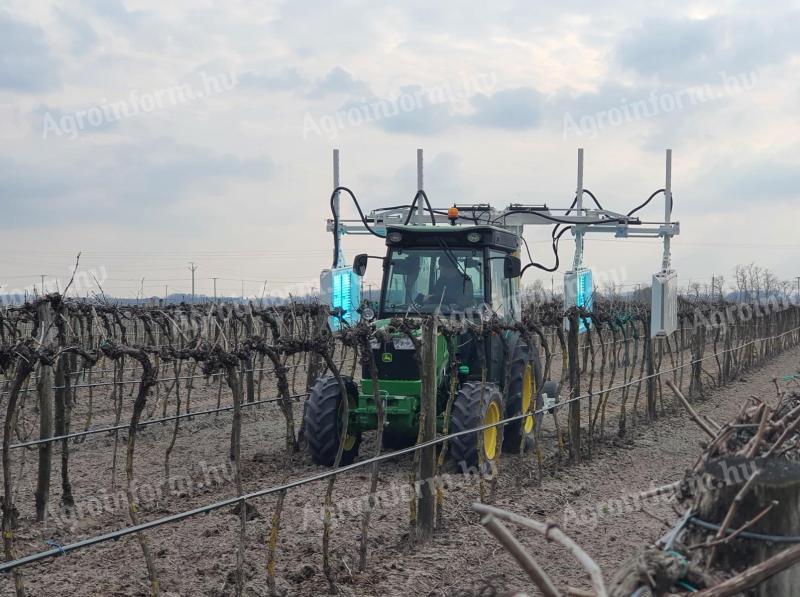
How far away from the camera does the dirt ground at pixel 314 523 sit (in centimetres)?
517

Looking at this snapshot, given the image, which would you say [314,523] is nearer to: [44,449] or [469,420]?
[469,420]

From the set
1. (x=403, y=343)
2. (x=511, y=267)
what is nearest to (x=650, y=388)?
(x=511, y=267)

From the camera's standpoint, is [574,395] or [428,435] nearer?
[428,435]

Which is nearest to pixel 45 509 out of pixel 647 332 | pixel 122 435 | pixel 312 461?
pixel 312 461

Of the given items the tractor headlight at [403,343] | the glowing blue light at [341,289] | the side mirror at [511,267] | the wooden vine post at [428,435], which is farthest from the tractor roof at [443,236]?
the wooden vine post at [428,435]

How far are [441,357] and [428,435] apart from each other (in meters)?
1.80

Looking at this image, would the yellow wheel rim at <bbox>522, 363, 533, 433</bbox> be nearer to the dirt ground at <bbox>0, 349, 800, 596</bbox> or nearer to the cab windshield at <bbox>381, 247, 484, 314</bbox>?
the dirt ground at <bbox>0, 349, 800, 596</bbox>

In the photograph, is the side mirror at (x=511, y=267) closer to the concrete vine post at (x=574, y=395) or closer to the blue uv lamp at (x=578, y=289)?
the concrete vine post at (x=574, y=395)

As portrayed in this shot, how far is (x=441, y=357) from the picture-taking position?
802 centimetres

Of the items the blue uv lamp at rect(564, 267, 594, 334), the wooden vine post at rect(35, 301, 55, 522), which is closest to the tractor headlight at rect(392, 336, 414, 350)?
the blue uv lamp at rect(564, 267, 594, 334)

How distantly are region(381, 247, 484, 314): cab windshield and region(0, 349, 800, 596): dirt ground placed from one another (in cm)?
164

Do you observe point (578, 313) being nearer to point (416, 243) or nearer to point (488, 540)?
point (416, 243)

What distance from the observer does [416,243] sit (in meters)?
8.37

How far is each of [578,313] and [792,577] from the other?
6953mm
